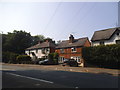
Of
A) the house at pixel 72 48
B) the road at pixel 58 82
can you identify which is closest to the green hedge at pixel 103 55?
the road at pixel 58 82

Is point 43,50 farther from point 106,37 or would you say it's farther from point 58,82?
point 58,82

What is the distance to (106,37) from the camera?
34062 mm

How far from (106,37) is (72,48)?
11783mm

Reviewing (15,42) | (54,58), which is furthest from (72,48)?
(15,42)

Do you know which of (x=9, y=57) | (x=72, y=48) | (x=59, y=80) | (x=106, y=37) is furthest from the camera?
(x=9, y=57)

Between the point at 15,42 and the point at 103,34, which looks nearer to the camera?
the point at 103,34

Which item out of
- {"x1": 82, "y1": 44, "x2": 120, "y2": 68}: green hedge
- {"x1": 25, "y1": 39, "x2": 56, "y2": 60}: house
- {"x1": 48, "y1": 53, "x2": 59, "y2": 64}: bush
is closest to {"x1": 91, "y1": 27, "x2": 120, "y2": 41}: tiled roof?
{"x1": 82, "y1": 44, "x2": 120, "y2": 68}: green hedge

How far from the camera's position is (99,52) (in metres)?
25.5

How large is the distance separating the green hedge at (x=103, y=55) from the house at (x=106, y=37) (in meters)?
8.62

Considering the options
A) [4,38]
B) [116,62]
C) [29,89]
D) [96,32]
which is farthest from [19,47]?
[29,89]

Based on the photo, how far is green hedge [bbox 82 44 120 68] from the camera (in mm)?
23344

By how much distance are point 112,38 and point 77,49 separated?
11395 millimetres

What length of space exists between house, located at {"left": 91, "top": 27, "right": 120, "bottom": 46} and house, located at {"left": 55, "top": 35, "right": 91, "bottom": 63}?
16.6 feet

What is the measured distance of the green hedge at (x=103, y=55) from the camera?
23.3 m
